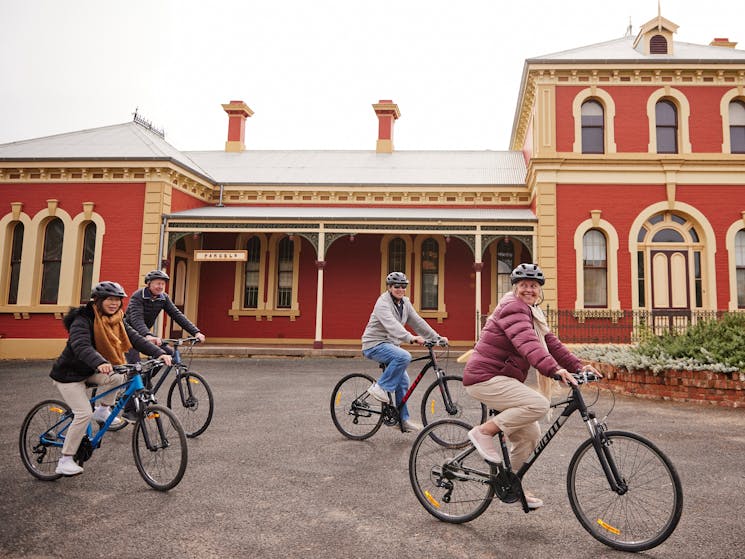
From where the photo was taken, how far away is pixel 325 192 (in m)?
18.0

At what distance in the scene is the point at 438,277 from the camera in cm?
1770

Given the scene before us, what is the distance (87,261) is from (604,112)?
53.1 feet

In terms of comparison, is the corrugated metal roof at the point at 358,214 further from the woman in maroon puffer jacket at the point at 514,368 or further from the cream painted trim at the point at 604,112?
the woman in maroon puffer jacket at the point at 514,368

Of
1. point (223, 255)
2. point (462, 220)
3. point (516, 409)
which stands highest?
point (462, 220)

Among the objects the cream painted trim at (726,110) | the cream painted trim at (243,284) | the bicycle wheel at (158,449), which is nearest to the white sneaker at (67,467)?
the bicycle wheel at (158,449)

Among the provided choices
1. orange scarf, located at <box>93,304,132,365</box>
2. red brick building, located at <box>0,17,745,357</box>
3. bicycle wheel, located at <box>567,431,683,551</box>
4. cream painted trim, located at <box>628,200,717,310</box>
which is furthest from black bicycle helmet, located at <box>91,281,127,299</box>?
cream painted trim, located at <box>628,200,717,310</box>

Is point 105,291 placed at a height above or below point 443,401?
above

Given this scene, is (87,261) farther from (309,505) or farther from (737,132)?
(737,132)

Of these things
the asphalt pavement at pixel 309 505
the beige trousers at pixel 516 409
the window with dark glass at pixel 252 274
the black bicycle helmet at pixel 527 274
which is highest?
the window with dark glass at pixel 252 274

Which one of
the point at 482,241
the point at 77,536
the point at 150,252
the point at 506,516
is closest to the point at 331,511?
the point at 506,516

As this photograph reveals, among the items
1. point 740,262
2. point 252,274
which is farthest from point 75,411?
point 740,262

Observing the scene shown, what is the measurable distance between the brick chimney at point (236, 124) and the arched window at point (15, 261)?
8.65 metres

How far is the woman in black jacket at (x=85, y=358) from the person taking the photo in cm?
425

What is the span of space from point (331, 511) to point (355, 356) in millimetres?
10738
